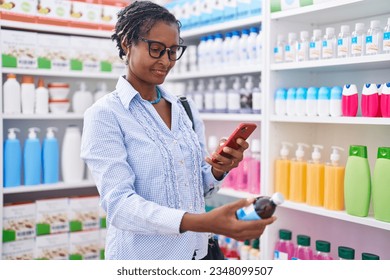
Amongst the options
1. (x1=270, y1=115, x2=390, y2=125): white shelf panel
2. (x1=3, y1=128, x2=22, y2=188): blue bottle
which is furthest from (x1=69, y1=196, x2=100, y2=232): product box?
(x1=270, y1=115, x2=390, y2=125): white shelf panel

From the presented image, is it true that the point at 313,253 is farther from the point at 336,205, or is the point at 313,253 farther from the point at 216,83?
the point at 216,83

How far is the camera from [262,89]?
2404mm

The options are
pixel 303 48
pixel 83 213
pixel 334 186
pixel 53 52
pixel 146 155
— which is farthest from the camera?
pixel 83 213

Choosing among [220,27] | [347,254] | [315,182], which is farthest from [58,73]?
[347,254]

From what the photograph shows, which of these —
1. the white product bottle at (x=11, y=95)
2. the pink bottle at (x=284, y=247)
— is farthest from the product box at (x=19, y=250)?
the pink bottle at (x=284, y=247)

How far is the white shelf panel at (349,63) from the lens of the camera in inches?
73.7

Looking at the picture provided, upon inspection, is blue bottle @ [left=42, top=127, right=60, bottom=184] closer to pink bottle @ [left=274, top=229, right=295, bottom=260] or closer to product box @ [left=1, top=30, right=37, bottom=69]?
product box @ [left=1, top=30, right=37, bottom=69]

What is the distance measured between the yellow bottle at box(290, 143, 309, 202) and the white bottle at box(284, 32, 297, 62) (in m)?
0.45

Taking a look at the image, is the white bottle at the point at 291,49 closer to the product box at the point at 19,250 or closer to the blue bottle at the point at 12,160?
the blue bottle at the point at 12,160

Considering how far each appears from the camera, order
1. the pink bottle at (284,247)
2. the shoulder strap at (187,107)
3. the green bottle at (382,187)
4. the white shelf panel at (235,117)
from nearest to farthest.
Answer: the shoulder strap at (187,107) < the green bottle at (382,187) < the pink bottle at (284,247) < the white shelf panel at (235,117)

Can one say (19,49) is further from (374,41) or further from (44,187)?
(374,41)

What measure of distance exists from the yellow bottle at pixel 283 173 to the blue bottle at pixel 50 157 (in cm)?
138

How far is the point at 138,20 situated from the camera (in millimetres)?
1397

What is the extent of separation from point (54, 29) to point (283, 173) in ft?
5.43
